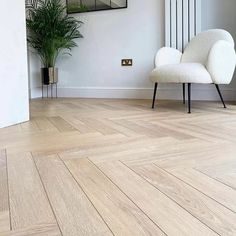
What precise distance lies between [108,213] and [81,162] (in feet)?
1.62

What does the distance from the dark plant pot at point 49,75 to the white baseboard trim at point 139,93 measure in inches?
10.7

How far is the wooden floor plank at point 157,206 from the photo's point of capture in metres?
0.75

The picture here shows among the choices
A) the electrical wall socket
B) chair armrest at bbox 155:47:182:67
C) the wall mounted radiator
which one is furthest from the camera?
the electrical wall socket

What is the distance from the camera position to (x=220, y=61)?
2.70 meters

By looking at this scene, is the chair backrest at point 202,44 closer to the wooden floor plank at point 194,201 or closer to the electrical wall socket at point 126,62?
the electrical wall socket at point 126,62

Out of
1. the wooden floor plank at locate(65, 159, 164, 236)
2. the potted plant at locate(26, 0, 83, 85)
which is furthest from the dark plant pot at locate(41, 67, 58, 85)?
the wooden floor plank at locate(65, 159, 164, 236)

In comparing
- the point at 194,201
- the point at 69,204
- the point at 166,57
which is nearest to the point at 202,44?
the point at 166,57

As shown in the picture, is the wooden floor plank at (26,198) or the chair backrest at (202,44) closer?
the wooden floor plank at (26,198)

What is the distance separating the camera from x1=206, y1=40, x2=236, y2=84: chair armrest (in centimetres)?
266

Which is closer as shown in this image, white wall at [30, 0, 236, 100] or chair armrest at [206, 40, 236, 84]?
chair armrest at [206, 40, 236, 84]

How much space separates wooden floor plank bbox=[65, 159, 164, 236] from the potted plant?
2971 mm

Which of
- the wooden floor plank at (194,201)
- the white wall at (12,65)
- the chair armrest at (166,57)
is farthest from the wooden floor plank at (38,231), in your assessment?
the chair armrest at (166,57)

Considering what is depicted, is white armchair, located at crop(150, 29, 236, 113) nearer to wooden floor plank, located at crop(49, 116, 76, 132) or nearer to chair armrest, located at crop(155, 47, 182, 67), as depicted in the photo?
chair armrest, located at crop(155, 47, 182, 67)

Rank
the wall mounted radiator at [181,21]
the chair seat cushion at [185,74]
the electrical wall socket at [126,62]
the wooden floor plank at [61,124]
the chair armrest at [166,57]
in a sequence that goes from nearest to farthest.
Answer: the wooden floor plank at [61,124] < the chair seat cushion at [185,74] < the chair armrest at [166,57] < the wall mounted radiator at [181,21] < the electrical wall socket at [126,62]
